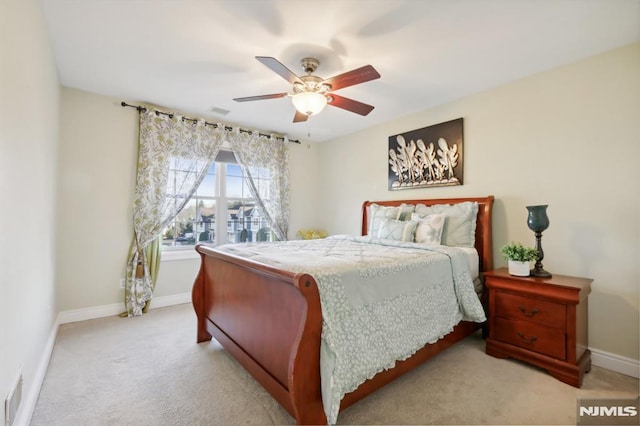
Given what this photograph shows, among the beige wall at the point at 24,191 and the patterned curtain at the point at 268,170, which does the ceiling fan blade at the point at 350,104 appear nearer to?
the beige wall at the point at 24,191

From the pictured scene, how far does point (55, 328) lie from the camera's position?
2.77 meters

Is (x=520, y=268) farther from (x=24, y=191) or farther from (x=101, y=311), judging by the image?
(x=101, y=311)

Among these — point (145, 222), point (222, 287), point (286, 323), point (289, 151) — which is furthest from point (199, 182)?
point (286, 323)

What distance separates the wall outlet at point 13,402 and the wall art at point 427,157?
3.75 metres

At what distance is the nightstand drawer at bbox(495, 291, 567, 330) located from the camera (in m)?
2.07

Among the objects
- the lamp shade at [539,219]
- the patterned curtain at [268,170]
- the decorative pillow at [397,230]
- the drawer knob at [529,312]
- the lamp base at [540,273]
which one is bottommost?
the drawer knob at [529,312]

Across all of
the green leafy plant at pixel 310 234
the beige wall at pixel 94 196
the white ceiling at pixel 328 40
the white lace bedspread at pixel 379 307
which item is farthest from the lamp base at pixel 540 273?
the beige wall at pixel 94 196

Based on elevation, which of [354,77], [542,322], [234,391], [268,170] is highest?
[354,77]

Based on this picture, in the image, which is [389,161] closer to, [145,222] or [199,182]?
[199,182]

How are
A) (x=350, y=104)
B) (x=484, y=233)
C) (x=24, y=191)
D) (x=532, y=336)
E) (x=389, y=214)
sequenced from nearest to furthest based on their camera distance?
(x=24, y=191)
(x=532, y=336)
(x=350, y=104)
(x=484, y=233)
(x=389, y=214)

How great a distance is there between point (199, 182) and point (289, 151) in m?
1.63

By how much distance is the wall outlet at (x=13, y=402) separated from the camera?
129cm

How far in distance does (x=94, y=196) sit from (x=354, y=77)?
317cm

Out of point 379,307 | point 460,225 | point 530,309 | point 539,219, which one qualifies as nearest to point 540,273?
point 530,309
